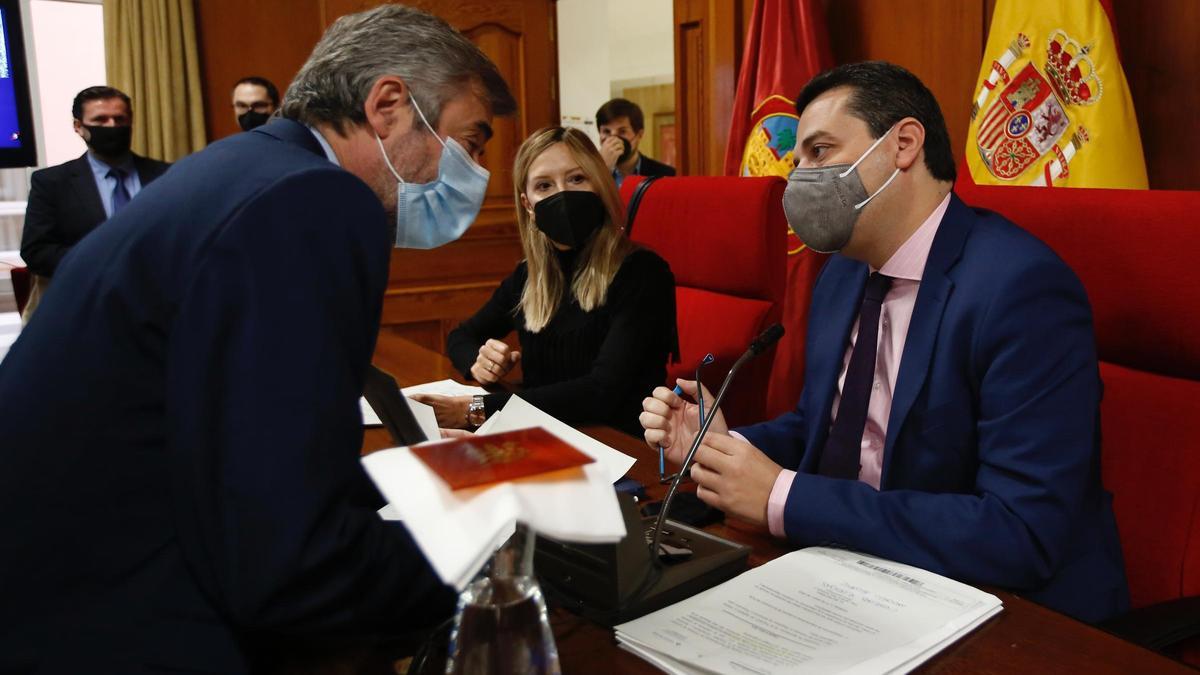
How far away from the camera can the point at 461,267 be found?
191 inches

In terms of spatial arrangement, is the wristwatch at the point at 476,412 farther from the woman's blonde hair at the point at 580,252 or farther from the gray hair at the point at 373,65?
the gray hair at the point at 373,65

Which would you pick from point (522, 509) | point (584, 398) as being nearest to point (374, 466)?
point (522, 509)

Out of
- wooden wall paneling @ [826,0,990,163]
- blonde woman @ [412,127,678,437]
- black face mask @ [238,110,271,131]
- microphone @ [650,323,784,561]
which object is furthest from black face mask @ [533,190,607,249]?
black face mask @ [238,110,271,131]

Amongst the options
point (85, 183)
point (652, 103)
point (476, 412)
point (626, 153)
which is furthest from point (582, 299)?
point (652, 103)

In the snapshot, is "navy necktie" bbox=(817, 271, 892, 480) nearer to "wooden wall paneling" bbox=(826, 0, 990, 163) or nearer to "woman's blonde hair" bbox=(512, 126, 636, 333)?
"woman's blonde hair" bbox=(512, 126, 636, 333)

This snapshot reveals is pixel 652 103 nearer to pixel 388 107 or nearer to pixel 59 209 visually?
pixel 59 209

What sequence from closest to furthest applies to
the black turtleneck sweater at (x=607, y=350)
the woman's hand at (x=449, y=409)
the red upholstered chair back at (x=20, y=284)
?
the woman's hand at (x=449, y=409), the black turtleneck sweater at (x=607, y=350), the red upholstered chair back at (x=20, y=284)

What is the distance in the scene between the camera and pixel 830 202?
1.44m

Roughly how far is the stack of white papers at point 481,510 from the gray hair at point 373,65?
59cm

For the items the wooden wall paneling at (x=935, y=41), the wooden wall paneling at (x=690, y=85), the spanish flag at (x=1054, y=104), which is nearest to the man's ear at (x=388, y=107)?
the spanish flag at (x=1054, y=104)

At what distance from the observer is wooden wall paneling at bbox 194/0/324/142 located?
4.39 meters

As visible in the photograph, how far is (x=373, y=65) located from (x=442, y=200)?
0.82 feet

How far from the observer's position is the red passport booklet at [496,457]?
0.55m

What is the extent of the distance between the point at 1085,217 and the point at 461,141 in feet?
2.99
